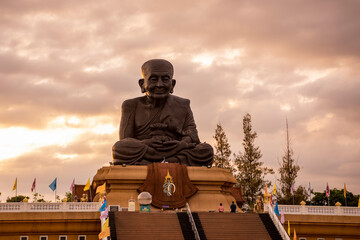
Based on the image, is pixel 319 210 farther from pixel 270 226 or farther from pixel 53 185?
pixel 53 185

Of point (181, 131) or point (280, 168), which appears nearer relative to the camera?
point (181, 131)

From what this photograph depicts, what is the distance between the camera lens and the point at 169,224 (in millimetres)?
21453

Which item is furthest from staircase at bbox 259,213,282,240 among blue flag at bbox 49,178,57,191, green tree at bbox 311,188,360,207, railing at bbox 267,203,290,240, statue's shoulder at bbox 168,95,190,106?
green tree at bbox 311,188,360,207

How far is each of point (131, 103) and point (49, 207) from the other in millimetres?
8277

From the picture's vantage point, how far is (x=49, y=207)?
934 inches

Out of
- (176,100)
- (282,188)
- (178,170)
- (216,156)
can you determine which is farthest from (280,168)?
(178,170)

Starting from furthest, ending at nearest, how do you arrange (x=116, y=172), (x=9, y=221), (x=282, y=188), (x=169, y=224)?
(x=282, y=188)
(x=116, y=172)
(x=9, y=221)
(x=169, y=224)

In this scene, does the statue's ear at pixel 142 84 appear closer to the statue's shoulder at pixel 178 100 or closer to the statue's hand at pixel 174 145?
the statue's shoulder at pixel 178 100

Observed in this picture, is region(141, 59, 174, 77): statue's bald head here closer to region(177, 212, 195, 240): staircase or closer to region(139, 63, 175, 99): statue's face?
region(139, 63, 175, 99): statue's face

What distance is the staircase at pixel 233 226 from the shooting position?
70.2 feet

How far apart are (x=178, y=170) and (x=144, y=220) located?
19.3 feet

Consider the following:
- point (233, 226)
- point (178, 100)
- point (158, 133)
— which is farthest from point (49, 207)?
point (178, 100)

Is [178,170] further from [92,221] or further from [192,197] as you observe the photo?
[92,221]

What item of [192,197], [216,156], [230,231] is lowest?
[230,231]
